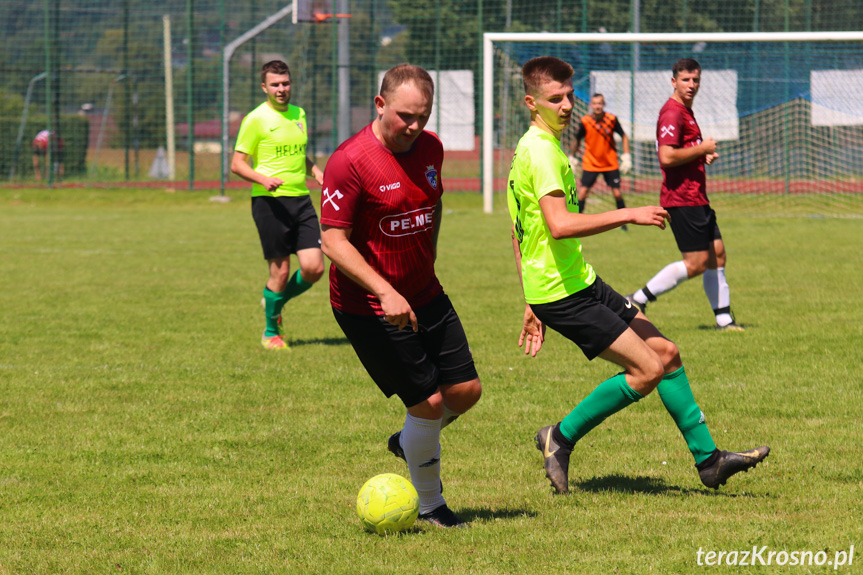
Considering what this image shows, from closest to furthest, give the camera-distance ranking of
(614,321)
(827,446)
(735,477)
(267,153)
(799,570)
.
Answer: (799,570), (614,321), (735,477), (827,446), (267,153)

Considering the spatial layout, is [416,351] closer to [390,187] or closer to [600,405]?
[390,187]

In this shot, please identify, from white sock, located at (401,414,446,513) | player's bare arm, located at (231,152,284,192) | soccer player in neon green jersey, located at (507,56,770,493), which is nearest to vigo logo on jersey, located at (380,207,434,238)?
soccer player in neon green jersey, located at (507,56,770,493)

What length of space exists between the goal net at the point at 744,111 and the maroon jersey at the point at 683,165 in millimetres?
12333

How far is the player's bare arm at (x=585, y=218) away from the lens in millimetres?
4148

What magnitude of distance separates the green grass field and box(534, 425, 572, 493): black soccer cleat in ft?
0.25

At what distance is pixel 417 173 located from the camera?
4.21m

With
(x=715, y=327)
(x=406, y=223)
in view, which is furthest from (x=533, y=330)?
(x=715, y=327)

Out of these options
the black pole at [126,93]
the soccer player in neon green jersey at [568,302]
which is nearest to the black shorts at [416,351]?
the soccer player in neon green jersey at [568,302]

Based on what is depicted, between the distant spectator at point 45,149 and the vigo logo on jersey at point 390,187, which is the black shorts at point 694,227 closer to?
the vigo logo on jersey at point 390,187

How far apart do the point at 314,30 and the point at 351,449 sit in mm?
24569

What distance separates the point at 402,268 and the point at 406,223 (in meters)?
0.21

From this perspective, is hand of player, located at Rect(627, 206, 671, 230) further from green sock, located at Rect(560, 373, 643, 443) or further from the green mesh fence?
the green mesh fence

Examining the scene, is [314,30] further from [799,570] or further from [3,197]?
[799,570]

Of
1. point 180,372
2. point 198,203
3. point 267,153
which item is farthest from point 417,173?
point 198,203
